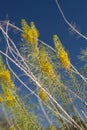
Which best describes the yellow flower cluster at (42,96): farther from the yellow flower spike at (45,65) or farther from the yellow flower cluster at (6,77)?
the yellow flower spike at (45,65)

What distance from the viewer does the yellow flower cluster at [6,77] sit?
8.82 metres

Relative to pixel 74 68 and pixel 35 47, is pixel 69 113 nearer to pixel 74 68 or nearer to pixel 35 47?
pixel 74 68

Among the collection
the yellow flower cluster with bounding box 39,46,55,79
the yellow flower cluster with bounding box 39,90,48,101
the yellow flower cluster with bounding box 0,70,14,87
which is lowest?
the yellow flower cluster with bounding box 39,90,48,101

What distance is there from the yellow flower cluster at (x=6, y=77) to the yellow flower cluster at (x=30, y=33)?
3.07ft

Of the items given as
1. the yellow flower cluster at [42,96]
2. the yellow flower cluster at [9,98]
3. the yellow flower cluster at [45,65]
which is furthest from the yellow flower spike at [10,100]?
the yellow flower cluster at [45,65]

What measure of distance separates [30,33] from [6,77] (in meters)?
1.17

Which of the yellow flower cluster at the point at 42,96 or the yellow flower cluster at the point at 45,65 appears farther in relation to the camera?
the yellow flower cluster at the point at 42,96

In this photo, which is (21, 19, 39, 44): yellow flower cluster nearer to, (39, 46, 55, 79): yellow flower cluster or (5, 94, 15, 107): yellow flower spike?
(39, 46, 55, 79): yellow flower cluster

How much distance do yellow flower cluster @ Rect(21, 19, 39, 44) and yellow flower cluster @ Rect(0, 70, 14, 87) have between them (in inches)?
36.8

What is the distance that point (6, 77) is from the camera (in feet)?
29.1

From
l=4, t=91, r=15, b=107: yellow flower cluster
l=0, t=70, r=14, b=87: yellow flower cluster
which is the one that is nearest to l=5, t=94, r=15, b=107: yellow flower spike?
l=4, t=91, r=15, b=107: yellow flower cluster

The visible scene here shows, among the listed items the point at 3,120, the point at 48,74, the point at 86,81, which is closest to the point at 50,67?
the point at 48,74

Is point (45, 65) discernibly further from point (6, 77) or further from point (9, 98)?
point (9, 98)

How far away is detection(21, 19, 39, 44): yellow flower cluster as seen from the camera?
825 centimetres
